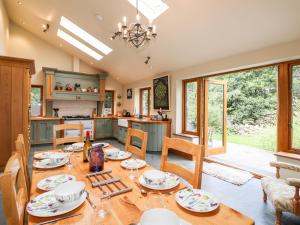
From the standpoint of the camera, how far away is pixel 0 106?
300 cm

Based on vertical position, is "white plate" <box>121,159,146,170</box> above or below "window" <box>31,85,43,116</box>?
below

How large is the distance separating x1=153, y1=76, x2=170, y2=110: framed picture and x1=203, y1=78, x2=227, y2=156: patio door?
1070mm

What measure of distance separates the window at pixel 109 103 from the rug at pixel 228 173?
4.52 metres

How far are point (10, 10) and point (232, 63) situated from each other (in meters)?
5.70

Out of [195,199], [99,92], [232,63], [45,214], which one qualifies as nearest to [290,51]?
[232,63]

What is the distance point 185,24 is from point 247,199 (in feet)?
9.15

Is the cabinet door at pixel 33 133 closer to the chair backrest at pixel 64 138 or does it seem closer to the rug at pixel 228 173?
the chair backrest at pixel 64 138

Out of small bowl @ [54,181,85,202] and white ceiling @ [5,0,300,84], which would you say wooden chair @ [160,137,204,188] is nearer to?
small bowl @ [54,181,85,202]

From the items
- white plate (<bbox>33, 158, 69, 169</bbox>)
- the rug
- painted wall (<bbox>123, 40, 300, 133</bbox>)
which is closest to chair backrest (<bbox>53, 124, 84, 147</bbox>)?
white plate (<bbox>33, 158, 69, 169</bbox>)

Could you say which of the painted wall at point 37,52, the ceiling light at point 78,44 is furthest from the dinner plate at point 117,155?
the painted wall at point 37,52

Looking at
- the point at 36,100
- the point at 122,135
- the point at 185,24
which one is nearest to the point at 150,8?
the point at 185,24

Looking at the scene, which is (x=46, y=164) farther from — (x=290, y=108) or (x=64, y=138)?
(x=290, y=108)

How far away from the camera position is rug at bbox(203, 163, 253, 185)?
2973mm

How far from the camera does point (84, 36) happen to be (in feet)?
16.0
